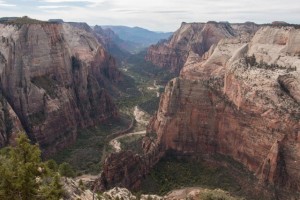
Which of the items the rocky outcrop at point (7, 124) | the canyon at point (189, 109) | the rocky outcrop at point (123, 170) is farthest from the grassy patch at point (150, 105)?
the rocky outcrop at point (123, 170)

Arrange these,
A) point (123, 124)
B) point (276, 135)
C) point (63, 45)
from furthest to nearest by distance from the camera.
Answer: point (123, 124) → point (63, 45) → point (276, 135)

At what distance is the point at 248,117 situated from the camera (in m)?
84.0

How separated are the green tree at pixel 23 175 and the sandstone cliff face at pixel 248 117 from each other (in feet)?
Result: 158

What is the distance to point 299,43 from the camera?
104 meters

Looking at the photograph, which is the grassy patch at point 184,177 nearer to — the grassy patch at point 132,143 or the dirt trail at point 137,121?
the grassy patch at point 132,143

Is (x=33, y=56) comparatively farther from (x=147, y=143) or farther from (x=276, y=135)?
(x=276, y=135)

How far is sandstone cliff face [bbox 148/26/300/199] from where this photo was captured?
77.1 meters

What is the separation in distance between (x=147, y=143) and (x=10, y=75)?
41392 millimetres

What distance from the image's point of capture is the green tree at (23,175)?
120 feet

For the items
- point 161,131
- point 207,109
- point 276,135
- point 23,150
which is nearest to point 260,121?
point 276,135

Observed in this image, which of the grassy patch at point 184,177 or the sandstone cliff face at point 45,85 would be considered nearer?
the grassy patch at point 184,177

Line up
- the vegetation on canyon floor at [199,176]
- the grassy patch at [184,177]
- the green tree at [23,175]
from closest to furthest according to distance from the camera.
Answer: the green tree at [23,175]
the vegetation on canyon floor at [199,176]
the grassy patch at [184,177]

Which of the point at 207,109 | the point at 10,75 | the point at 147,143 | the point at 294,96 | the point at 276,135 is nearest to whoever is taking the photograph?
the point at 276,135

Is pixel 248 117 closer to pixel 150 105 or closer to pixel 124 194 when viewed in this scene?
pixel 124 194
